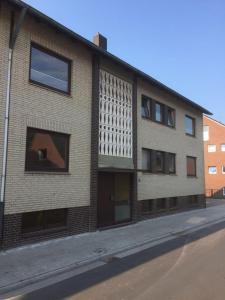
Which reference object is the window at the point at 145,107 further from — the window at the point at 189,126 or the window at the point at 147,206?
the window at the point at 189,126

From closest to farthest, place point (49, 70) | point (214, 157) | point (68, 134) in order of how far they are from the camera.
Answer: point (49, 70) → point (68, 134) → point (214, 157)

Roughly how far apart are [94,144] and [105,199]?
7.65ft

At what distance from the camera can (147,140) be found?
16.5 m

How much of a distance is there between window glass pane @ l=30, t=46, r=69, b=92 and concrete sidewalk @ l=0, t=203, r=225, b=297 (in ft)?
17.1

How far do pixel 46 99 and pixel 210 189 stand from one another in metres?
30.2

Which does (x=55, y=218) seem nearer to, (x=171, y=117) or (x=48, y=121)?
(x=48, y=121)

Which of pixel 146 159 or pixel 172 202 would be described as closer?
pixel 146 159

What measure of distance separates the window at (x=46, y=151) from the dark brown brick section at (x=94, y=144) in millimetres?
1252

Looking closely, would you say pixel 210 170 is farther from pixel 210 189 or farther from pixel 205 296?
pixel 205 296

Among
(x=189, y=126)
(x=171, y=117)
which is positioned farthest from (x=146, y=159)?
(x=189, y=126)

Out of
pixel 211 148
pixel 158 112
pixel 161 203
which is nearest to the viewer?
pixel 161 203

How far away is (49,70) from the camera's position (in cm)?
1144

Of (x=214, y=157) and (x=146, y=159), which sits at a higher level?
(x=214, y=157)

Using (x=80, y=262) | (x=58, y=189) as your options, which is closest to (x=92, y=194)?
(x=58, y=189)
